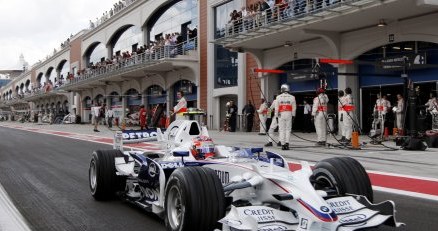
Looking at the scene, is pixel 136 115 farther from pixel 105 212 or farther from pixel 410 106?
pixel 105 212

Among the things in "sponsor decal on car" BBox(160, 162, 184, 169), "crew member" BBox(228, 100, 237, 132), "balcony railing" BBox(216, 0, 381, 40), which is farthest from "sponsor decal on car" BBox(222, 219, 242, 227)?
"crew member" BBox(228, 100, 237, 132)

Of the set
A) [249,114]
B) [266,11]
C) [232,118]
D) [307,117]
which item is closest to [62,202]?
[266,11]

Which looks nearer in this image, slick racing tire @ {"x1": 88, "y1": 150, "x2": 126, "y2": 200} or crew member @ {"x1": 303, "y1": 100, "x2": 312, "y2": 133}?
slick racing tire @ {"x1": 88, "y1": 150, "x2": 126, "y2": 200}

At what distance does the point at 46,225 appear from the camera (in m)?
5.23

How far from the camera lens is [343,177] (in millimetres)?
4816

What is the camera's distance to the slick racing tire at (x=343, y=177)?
4.79 meters

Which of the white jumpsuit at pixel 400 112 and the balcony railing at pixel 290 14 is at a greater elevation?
the balcony railing at pixel 290 14

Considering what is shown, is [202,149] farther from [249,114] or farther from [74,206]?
[249,114]

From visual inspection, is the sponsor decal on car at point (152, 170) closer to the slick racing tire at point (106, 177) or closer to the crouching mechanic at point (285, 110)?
the slick racing tire at point (106, 177)

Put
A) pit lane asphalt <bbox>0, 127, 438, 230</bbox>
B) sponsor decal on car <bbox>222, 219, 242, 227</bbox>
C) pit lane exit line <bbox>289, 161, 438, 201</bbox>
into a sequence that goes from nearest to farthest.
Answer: sponsor decal on car <bbox>222, 219, 242, 227</bbox>
pit lane asphalt <bbox>0, 127, 438, 230</bbox>
pit lane exit line <bbox>289, 161, 438, 201</bbox>

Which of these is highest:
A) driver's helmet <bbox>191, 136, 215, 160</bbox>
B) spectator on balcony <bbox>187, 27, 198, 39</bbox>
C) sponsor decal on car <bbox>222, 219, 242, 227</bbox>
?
spectator on balcony <bbox>187, 27, 198, 39</bbox>

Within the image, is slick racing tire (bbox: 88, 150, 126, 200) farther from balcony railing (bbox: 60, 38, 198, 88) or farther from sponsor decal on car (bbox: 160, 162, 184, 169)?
balcony railing (bbox: 60, 38, 198, 88)

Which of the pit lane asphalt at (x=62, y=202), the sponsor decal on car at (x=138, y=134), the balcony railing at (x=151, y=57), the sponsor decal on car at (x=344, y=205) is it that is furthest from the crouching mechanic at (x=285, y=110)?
the balcony railing at (x=151, y=57)

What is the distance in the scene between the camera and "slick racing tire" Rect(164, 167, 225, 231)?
4227 mm
